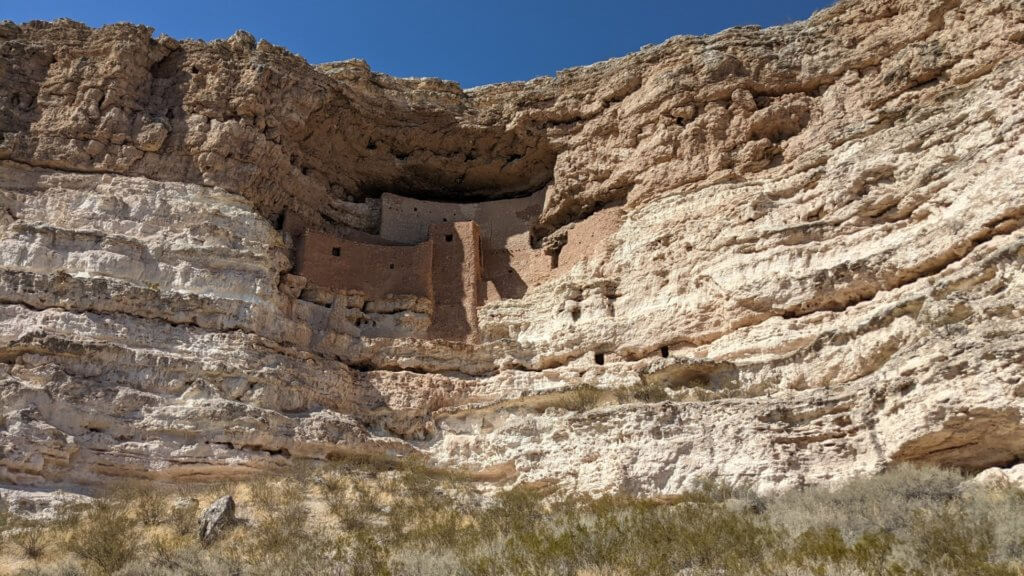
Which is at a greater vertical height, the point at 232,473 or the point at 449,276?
the point at 449,276

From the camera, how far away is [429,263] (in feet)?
56.9

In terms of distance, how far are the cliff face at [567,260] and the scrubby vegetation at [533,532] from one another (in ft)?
3.34

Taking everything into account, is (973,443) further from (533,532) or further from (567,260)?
(567,260)

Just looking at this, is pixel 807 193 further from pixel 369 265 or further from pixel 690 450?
pixel 369 265

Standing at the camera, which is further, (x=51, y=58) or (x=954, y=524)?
(x=51, y=58)

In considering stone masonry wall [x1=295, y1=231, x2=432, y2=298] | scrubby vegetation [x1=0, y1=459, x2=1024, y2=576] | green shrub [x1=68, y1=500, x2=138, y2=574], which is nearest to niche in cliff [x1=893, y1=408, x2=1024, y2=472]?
scrubby vegetation [x1=0, y1=459, x2=1024, y2=576]

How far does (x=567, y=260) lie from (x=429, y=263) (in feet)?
9.12

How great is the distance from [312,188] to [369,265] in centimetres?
253

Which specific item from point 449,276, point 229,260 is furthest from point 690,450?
point 229,260

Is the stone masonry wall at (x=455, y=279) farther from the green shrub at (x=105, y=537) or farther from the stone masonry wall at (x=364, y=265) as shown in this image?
the green shrub at (x=105, y=537)

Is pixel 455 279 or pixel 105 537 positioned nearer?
pixel 105 537

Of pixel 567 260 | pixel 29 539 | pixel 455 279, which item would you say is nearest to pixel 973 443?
pixel 567 260

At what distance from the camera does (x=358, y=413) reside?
14.6 metres

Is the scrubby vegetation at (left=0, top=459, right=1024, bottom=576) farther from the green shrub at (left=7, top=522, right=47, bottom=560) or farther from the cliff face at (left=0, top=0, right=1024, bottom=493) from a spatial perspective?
the cliff face at (left=0, top=0, right=1024, bottom=493)
